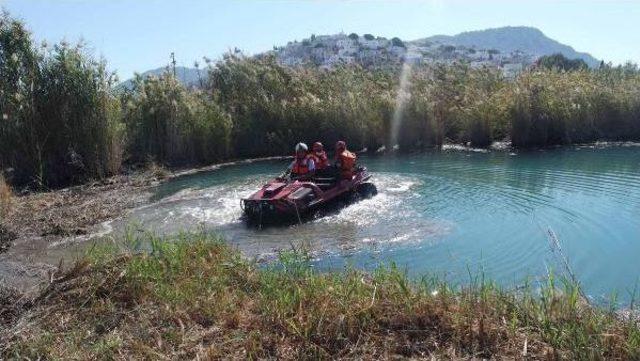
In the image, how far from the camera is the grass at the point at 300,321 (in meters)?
4.84

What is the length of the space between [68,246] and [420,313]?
28.1 feet

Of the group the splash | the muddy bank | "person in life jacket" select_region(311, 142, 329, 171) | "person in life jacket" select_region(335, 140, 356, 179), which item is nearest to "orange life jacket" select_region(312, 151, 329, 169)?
"person in life jacket" select_region(311, 142, 329, 171)

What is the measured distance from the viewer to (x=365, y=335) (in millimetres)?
5121

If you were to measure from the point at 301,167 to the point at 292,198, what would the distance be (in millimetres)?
1924

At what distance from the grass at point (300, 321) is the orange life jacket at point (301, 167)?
7738 millimetres

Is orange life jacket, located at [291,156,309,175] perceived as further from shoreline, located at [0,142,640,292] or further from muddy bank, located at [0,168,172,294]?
muddy bank, located at [0,168,172,294]

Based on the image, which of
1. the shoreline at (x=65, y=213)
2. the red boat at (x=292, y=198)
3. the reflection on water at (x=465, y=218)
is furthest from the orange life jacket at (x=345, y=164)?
the shoreline at (x=65, y=213)

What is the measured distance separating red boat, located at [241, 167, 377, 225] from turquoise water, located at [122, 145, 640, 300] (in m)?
0.41

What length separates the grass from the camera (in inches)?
191

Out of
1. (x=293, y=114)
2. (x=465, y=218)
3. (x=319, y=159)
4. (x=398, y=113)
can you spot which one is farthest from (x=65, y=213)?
(x=398, y=113)

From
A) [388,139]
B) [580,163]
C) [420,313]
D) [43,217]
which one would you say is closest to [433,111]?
[388,139]

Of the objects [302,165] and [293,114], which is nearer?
[302,165]

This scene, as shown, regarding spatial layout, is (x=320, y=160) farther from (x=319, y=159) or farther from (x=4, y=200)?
(x=4, y=200)

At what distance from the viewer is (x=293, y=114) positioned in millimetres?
23516
